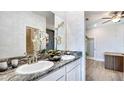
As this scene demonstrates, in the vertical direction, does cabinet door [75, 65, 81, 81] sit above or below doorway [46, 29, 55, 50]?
below

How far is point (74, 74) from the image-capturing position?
201 cm

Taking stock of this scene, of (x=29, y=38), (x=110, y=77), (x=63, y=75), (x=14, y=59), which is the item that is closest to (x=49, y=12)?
(x=29, y=38)

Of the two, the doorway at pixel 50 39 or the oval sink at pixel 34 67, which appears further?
the doorway at pixel 50 39

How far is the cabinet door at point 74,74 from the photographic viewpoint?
190cm

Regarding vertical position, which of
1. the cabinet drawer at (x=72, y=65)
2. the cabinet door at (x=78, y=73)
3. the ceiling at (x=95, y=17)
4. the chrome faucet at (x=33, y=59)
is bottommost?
the cabinet door at (x=78, y=73)

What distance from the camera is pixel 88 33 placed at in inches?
83.8

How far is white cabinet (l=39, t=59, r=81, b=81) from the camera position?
1.65 meters

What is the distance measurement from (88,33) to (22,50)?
3.68ft

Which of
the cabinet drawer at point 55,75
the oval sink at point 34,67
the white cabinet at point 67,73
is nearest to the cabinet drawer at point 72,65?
the white cabinet at point 67,73

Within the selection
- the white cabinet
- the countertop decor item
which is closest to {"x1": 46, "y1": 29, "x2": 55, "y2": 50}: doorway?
the countertop decor item

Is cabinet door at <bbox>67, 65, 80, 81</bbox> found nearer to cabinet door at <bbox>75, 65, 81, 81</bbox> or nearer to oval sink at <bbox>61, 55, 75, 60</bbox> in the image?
cabinet door at <bbox>75, 65, 81, 81</bbox>

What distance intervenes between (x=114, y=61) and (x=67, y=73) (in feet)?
3.18

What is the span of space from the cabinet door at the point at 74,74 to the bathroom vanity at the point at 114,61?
0.56 m

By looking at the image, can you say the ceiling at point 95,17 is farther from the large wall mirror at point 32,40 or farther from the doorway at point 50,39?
the large wall mirror at point 32,40
